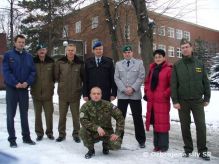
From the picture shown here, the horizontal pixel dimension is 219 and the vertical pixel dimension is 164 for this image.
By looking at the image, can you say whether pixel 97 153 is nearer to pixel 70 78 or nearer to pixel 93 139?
pixel 93 139

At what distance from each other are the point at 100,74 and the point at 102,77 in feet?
0.24

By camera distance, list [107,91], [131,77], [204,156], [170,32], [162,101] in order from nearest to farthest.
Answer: [204,156], [162,101], [131,77], [107,91], [170,32]

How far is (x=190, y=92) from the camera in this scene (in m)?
6.63

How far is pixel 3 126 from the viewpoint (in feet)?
33.0

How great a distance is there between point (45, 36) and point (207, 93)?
28901 millimetres

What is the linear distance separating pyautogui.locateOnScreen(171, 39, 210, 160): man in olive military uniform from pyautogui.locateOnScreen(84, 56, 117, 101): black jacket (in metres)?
1.42

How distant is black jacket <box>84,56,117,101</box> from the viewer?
7.53 metres

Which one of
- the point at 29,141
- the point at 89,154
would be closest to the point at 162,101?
the point at 89,154

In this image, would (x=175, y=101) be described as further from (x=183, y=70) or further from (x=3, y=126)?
(x=3, y=126)

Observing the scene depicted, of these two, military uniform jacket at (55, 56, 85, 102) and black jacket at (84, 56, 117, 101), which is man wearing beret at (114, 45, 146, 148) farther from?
military uniform jacket at (55, 56, 85, 102)

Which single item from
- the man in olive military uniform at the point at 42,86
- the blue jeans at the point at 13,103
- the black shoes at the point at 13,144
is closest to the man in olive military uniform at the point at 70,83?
the man in olive military uniform at the point at 42,86

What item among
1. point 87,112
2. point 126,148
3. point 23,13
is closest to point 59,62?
point 87,112

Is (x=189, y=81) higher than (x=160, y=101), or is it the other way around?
(x=189, y=81)

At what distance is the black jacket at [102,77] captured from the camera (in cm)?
753
